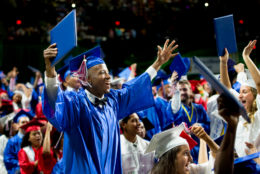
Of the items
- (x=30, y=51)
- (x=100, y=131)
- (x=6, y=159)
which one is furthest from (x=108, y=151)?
(x=30, y=51)

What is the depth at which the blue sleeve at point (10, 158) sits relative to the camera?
602cm

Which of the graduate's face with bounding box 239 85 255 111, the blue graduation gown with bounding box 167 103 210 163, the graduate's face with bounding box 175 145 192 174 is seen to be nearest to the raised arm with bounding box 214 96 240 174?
the graduate's face with bounding box 175 145 192 174

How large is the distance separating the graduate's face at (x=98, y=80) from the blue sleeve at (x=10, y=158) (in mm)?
3098

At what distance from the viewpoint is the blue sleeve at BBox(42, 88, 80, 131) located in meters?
3.04

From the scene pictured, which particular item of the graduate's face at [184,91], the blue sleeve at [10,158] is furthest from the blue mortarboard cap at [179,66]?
the blue sleeve at [10,158]

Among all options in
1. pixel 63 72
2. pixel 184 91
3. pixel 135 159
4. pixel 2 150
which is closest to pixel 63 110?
pixel 135 159

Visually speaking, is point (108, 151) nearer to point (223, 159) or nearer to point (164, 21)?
point (223, 159)

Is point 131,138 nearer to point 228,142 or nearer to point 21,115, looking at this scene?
point 228,142

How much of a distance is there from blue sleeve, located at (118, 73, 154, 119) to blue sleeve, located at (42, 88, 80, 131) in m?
0.57

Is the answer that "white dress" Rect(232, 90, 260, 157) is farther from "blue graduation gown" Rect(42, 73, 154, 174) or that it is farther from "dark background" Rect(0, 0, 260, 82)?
"dark background" Rect(0, 0, 260, 82)

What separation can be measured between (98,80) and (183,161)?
119 cm

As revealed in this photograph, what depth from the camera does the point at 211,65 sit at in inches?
561

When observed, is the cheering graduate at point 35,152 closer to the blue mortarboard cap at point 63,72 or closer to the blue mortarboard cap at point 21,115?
the blue mortarboard cap at point 21,115

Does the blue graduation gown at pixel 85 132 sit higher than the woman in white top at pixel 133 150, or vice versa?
the blue graduation gown at pixel 85 132
